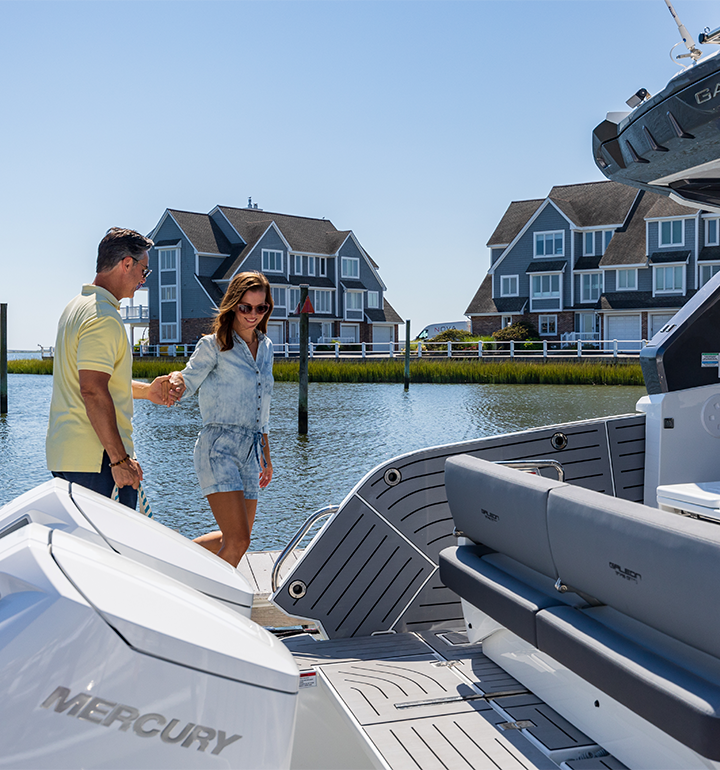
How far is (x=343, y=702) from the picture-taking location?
2.76m

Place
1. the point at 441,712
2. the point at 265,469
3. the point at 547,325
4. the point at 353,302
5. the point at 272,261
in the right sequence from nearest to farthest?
the point at 441,712 → the point at 265,469 → the point at 547,325 → the point at 272,261 → the point at 353,302

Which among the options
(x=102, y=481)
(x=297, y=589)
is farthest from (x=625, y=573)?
(x=102, y=481)

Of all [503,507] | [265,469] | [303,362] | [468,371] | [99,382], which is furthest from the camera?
[468,371]

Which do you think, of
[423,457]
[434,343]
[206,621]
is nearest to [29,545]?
[206,621]

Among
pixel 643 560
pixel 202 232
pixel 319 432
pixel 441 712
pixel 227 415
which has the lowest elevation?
pixel 319 432

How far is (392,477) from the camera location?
378 cm

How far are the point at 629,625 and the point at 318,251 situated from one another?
49361mm

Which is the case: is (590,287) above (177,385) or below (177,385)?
above

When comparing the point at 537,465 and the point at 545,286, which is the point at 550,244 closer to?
the point at 545,286

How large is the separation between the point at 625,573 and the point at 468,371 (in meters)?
31.3

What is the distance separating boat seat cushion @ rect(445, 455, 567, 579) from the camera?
269 cm

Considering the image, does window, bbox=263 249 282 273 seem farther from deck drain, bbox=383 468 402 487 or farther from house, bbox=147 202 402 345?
deck drain, bbox=383 468 402 487

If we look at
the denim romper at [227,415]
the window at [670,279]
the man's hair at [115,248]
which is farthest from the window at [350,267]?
the man's hair at [115,248]

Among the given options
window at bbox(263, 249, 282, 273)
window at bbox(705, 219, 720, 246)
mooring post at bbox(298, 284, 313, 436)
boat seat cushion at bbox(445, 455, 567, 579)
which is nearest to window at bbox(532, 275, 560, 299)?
window at bbox(705, 219, 720, 246)
